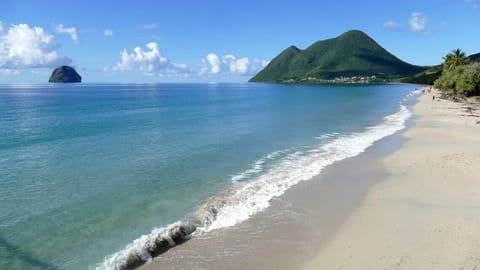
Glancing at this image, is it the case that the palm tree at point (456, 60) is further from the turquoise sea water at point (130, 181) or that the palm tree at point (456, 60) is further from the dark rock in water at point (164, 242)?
the dark rock in water at point (164, 242)

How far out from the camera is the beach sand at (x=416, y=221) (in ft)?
39.3

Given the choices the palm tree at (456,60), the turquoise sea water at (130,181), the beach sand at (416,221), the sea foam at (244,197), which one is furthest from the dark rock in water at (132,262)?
the palm tree at (456,60)

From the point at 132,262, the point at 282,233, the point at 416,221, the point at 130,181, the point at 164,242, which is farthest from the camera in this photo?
the point at 130,181

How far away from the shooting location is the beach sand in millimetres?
11969

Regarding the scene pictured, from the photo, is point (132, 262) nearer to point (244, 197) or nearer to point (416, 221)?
point (244, 197)

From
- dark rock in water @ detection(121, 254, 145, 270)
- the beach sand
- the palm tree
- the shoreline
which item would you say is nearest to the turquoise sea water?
dark rock in water @ detection(121, 254, 145, 270)

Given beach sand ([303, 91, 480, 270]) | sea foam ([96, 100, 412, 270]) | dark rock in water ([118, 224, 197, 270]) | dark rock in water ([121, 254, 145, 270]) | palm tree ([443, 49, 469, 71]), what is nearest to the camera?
beach sand ([303, 91, 480, 270])

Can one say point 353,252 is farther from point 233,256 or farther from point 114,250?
point 114,250

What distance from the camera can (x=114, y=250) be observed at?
1342 centimetres

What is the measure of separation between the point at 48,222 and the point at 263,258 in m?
9.40

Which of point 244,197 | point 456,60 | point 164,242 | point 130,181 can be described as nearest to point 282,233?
point 164,242

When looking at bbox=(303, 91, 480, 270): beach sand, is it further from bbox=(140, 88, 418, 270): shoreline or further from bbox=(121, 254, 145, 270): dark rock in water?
bbox=(121, 254, 145, 270): dark rock in water

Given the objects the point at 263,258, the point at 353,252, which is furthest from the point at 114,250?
the point at 353,252

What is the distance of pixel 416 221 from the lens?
49.7ft
